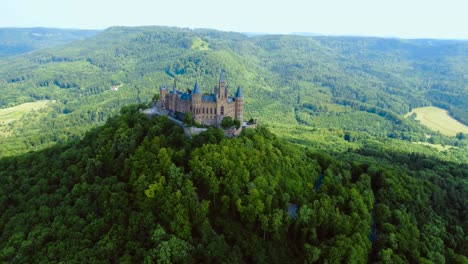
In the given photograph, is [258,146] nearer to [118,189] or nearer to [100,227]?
[118,189]

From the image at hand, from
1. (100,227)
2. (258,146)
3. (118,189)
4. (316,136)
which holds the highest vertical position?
(258,146)

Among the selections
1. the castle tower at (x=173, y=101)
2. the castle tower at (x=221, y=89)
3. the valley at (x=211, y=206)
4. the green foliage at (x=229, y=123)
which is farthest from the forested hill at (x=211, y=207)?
the castle tower at (x=221, y=89)

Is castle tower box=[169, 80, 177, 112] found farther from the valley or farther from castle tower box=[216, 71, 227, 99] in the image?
castle tower box=[216, 71, 227, 99]

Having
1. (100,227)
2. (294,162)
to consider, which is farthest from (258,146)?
(100,227)

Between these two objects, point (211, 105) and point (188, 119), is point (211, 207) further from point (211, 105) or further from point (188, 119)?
point (211, 105)

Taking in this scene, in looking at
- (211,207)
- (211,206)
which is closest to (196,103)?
(211,206)

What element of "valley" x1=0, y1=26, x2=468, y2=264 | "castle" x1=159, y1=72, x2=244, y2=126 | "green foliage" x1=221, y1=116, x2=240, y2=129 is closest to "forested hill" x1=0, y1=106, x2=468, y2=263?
"valley" x1=0, y1=26, x2=468, y2=264

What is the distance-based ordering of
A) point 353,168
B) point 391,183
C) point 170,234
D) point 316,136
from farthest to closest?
point 316,136 → point 353,168 → point 391,183 → point 170,234
